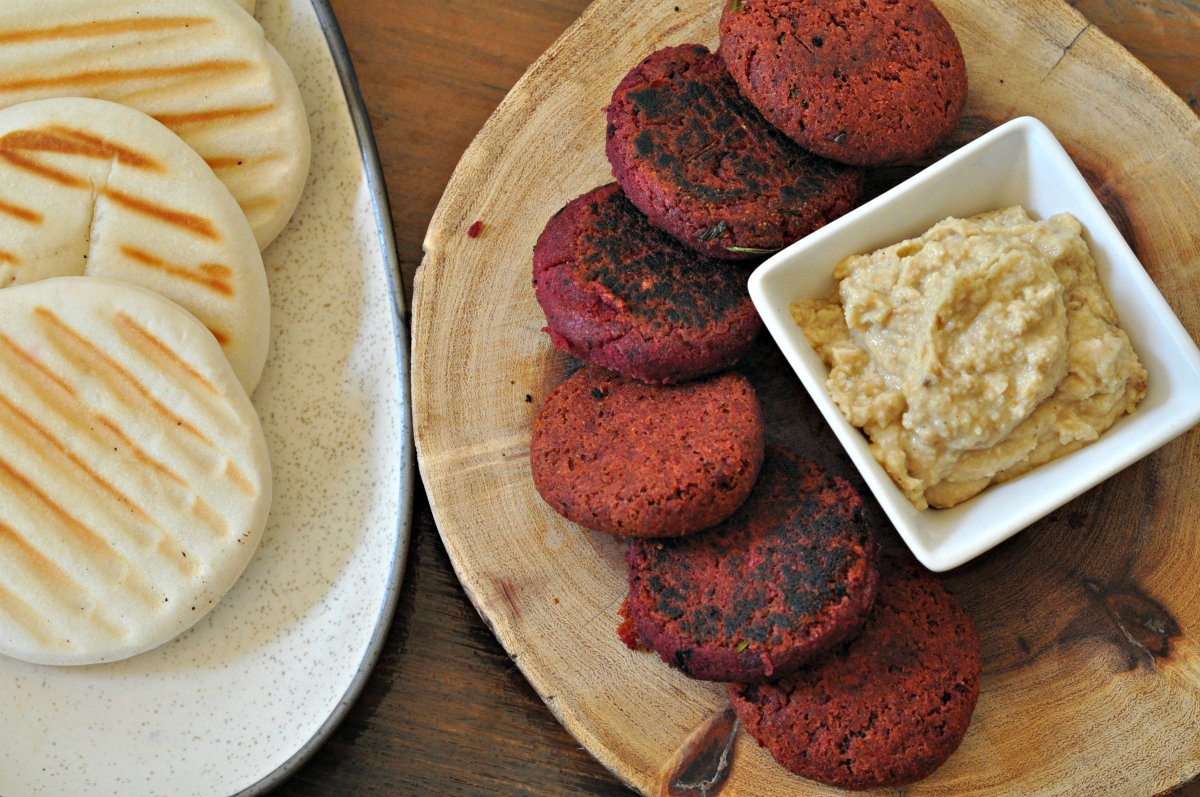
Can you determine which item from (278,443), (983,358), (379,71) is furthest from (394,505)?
(983,358)

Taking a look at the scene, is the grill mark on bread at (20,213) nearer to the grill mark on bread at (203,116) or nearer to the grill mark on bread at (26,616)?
the grill mark on bread at (203,116)

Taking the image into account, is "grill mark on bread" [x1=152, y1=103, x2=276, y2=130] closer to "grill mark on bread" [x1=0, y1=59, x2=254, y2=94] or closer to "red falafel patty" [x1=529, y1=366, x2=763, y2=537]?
"grill mark on bread" [x1=0, y1=59, x2=254, y2=94]

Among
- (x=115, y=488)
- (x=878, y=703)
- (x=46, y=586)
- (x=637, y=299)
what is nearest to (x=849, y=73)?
(x=637, y=299)

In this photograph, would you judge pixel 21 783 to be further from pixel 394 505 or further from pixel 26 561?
pixel 394 505

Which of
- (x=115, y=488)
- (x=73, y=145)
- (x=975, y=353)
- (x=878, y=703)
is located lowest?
(x=115, y=488)

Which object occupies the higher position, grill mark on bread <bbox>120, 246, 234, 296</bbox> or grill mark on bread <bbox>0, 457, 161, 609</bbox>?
grill mark on bread <bbox>120, 246, 234, 296</bbox>

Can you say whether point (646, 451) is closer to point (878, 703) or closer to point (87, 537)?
point (878, 703)

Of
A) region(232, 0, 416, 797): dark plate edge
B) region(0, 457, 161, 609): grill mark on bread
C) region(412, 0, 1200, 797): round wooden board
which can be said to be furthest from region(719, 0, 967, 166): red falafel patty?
region(0, 457, 161, 609): grill mark on bread
